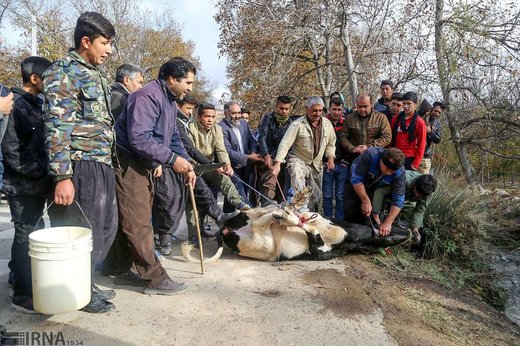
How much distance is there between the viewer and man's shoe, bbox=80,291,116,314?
2779 mm

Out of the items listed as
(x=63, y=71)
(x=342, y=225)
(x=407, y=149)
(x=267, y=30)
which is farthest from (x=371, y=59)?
(x=63, y=71)

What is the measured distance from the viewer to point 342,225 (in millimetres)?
4340

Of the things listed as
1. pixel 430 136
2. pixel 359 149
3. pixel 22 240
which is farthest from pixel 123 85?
pixel 430 136

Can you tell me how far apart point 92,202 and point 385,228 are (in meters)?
2.99

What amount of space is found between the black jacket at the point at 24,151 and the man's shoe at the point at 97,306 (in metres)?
0.82

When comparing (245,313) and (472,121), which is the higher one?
(472,121)

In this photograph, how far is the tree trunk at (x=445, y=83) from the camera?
8297mm

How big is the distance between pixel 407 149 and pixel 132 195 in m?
3.73

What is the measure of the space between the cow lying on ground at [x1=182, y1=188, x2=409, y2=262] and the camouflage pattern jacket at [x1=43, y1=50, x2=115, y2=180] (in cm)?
166

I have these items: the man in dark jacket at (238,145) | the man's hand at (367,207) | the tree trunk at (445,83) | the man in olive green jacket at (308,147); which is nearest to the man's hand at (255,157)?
the man in dark jacket at (238,145)

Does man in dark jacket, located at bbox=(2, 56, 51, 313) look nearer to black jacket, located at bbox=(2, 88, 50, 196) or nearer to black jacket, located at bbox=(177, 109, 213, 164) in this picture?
black jacket, located at bbox=(2, 88, 50, 196)

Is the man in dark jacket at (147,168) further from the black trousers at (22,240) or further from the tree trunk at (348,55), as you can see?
the tree trunk at (348,55)

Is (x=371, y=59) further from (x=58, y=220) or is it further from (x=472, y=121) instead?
(x=58, y=220)

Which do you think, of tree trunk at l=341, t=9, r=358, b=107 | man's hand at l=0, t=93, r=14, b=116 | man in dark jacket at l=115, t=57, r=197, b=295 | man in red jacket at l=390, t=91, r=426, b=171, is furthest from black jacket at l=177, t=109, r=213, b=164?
tree trunk at l=341, t=9, r=358, b=107
